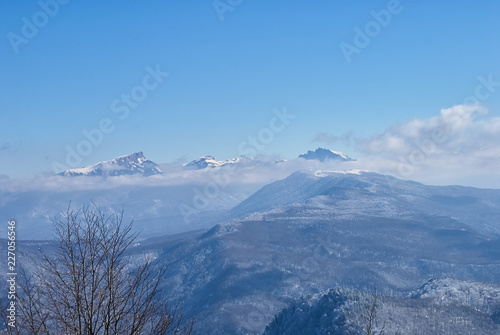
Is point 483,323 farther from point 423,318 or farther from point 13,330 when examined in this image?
point 13,330

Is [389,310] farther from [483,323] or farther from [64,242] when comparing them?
[64,242]

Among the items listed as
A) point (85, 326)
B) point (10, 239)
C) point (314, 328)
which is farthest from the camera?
point (314, 328)

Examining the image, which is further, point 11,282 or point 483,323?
point 483,323

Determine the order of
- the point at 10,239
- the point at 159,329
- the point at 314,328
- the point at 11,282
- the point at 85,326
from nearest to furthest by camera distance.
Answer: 1. the point at 85,326
2. the point at 159,329
3. the point at 11,282
4. the point at 10,239
5. the point at 314,328

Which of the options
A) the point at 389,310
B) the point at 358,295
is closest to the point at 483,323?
the point at 389,310

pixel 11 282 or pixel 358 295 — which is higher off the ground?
pixel 11 282

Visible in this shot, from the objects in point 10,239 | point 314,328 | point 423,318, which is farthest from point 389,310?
point 10,239

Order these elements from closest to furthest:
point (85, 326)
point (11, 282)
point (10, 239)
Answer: point (85, 326) < point (11, 282) < point (10, 239)

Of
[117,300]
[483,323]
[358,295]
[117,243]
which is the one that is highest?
[117,243]

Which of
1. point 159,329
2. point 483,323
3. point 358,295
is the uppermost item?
point 159,329
